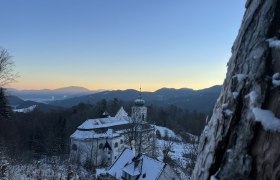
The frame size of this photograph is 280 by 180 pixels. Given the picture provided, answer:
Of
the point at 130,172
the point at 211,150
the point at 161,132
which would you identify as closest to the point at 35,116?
the point at 161,132

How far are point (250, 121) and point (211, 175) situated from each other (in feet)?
2.56

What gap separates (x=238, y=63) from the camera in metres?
3.59

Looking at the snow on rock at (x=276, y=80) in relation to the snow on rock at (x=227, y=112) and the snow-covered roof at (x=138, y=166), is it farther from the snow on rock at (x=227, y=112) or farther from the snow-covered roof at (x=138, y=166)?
the snow-covered roof at (x=138, y=166)

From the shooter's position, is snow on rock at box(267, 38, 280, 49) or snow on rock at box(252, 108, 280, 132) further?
snow on rock at box(267, 38, 280, 49)

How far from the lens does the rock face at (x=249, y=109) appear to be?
284cm

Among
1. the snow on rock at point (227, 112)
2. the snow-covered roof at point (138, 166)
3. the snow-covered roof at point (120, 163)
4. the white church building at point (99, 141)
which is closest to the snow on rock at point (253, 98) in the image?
the snow on rock at point (227, 112)

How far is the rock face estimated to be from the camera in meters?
2.84

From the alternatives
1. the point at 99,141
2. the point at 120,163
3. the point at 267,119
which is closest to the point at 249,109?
the point at 267,119

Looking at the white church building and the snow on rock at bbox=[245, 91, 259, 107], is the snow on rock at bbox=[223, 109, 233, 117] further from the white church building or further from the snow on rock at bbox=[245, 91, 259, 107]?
the white church building

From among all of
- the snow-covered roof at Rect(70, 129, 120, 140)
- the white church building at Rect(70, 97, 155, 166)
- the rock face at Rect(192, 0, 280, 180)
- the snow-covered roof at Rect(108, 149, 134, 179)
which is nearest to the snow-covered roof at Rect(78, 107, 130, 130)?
the white church building at Rect(70, 97, 155, 166)

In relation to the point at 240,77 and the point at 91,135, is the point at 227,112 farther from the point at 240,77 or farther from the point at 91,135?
the point at 91,135

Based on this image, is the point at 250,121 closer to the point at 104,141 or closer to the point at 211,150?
the point at 211,150

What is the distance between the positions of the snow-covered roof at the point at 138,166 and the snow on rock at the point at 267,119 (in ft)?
76.8

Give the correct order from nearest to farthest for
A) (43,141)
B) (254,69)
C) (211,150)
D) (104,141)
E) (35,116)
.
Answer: (254,69) → (211,150) → (104,141) → (43,141) → (35,116)
